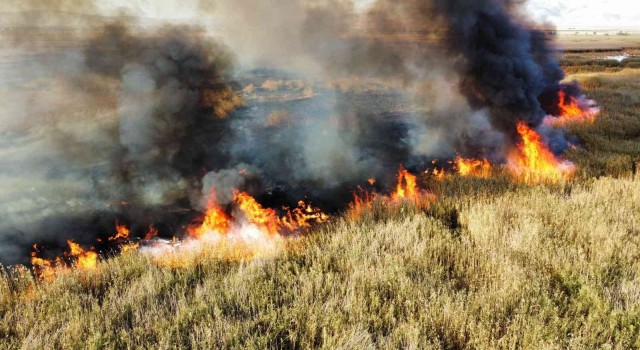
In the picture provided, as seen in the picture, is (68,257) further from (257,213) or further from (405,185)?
(405,185)

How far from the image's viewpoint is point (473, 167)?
9.60 meters

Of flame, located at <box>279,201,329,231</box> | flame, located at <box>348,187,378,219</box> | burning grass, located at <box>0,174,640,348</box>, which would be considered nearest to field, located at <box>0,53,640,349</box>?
burning grass, located at <box>0,174,640,348</box>

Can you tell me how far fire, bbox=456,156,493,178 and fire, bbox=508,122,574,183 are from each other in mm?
525

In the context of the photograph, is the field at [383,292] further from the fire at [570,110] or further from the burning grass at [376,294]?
the fire at [570,110]

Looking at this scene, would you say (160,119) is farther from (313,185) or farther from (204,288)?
(204,288)

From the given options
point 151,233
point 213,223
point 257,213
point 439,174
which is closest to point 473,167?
point 439,174

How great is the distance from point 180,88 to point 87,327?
7703 millimetres

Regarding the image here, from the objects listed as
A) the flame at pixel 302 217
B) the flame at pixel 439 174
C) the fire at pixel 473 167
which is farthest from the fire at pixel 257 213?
the fire at pixel 473 167

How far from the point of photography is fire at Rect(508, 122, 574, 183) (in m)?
7.96

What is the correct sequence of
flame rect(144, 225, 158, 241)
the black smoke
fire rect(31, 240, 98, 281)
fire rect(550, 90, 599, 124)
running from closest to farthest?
fire rect(31, 240, 98, 281), flame rect(144, 225, 158, 241), the black smoke, fire rect(550, 90, 599, 124)

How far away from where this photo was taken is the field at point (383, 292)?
117 inches

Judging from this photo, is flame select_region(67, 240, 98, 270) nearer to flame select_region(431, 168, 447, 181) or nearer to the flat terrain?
flame select_region(431, 168, 447, 181)

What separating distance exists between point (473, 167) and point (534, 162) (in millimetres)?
1633

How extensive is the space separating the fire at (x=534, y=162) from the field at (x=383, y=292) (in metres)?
2.30
